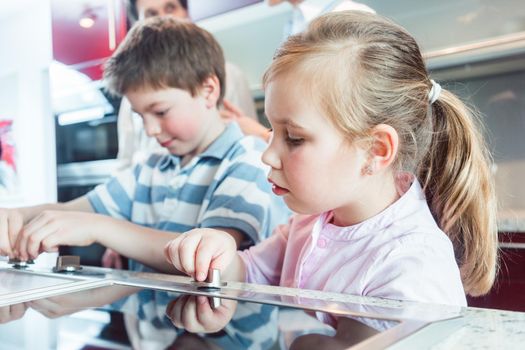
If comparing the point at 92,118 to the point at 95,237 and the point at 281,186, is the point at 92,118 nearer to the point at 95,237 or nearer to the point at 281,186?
the point at 95,237

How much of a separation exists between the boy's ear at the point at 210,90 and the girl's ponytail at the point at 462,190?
0.62m

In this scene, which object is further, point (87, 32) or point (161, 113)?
point (87, 32)

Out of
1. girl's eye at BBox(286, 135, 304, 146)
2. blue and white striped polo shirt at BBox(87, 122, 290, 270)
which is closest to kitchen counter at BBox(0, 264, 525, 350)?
girl's eye at BBox(286, 135, 304, 146)

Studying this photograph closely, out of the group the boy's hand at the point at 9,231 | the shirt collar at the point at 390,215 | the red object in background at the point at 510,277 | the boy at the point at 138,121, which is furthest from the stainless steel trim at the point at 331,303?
the boy at the point at 138,121

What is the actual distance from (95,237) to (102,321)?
1.44 feet

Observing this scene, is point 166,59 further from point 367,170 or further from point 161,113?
point 367,170

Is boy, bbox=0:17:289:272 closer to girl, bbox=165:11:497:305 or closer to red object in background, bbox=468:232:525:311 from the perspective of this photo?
girl, bbox=165:11:497:305

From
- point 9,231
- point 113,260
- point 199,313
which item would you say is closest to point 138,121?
point 113,260

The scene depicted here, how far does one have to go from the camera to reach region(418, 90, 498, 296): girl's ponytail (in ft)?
2.63

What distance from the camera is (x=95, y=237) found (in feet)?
2.99

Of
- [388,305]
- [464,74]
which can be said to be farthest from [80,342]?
[464,74]

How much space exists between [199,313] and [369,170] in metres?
0.37

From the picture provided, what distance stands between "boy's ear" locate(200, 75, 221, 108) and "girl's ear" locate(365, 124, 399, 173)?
615 millimetres

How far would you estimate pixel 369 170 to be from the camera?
76 cm
